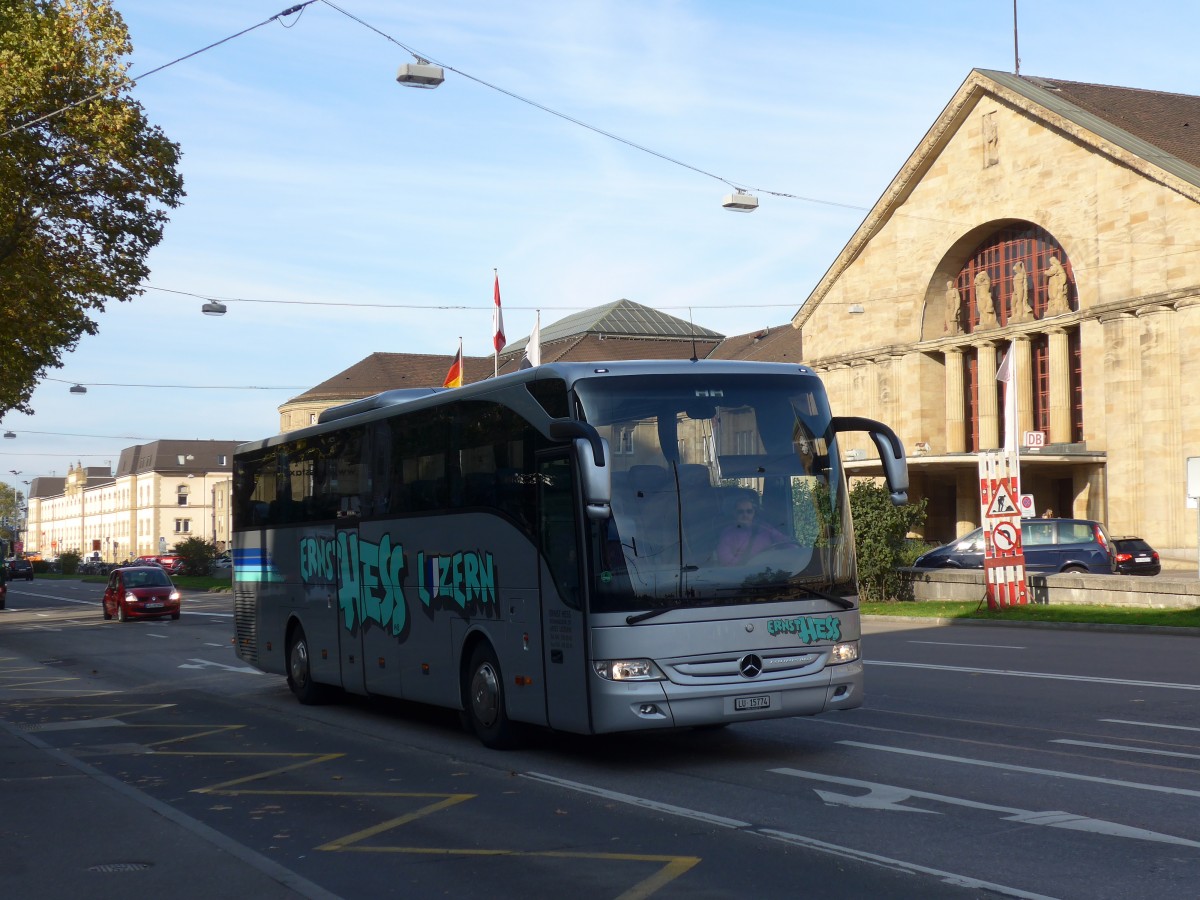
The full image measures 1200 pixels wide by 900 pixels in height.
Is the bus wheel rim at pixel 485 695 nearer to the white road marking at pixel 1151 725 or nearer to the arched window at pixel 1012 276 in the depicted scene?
the white road marking at pixel 1151 725

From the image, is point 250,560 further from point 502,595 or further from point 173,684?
point 502,595

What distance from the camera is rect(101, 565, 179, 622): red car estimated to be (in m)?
38.9

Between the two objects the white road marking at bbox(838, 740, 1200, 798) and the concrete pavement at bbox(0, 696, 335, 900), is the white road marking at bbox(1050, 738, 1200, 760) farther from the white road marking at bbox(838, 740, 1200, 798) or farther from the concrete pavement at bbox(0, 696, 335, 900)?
the concrete pavement at bbox(0, 696, 335, 900)

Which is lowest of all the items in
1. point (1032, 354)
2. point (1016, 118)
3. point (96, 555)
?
point (96, 555)

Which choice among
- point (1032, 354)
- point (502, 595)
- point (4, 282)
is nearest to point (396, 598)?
point (502, 595)

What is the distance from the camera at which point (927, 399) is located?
190 ft

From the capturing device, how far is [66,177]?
97.8 ft

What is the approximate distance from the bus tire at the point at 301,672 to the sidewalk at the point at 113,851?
5.51 meters

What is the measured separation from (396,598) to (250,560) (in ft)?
16.7

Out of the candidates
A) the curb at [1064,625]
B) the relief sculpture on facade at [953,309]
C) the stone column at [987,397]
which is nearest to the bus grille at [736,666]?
the curb at [1064,625]

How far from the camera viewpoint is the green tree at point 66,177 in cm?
2783

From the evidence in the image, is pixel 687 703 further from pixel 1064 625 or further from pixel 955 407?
pixel 955 407

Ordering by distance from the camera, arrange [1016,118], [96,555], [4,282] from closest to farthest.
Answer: [4,282] → [1016,118] → [96,555]

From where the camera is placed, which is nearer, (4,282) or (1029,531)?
(4,282)
